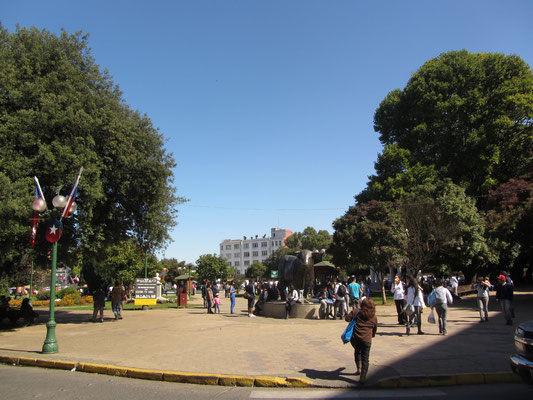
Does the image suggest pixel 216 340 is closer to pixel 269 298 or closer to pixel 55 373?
pixel 55 373

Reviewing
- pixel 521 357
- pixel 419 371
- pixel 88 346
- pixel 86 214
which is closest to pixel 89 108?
pixel 86 214

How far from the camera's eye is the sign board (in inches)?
1072

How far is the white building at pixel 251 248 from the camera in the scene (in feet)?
454

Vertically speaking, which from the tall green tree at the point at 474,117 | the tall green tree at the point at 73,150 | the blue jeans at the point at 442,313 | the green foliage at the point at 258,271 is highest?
the tall green tree at the point at 474,117

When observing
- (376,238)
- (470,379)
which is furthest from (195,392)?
(376,238)

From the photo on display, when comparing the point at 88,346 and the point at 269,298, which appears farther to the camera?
the point at 269,298

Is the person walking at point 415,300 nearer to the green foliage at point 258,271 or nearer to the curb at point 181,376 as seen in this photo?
the curb at point 181,376

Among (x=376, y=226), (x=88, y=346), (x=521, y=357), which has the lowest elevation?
(x=88, y=346)

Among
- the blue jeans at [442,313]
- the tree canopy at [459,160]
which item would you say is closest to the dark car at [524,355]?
the blue jeans at [442,313]

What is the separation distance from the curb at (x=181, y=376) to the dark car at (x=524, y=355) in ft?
11.2

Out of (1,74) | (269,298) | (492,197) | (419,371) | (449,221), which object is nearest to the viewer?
(419,371)

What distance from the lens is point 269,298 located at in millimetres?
20656

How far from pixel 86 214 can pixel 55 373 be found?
28.7 feet

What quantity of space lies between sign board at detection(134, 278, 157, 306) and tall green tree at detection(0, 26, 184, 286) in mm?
7423
